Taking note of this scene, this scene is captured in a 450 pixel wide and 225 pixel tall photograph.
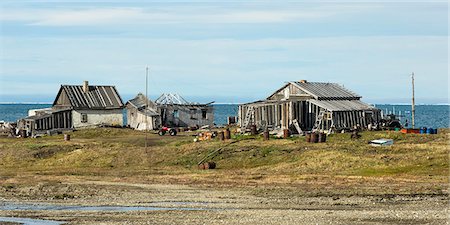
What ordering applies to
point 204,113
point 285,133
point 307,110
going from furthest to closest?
point 204,113, point 307,110, point 285,133

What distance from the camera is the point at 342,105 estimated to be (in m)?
74.5

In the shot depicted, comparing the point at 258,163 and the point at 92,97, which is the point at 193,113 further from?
the point at 258,163

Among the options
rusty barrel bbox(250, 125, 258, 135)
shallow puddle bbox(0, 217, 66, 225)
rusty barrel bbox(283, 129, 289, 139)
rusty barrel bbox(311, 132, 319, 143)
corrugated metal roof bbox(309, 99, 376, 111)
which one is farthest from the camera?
corrugated metal roof bbox(309, 99, 376, 111)

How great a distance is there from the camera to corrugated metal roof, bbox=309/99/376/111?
72.0m

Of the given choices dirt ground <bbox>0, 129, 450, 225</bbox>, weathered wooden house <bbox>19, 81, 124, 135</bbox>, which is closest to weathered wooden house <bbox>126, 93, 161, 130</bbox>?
weathered wooden house <bbox>19, 81, 124, 135</bbox>

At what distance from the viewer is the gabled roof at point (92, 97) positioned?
8606 cm

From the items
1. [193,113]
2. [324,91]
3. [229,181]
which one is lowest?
[229,181]

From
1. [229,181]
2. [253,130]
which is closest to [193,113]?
[253,130]

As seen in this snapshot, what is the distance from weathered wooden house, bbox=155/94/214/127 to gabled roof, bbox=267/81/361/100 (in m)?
13.2

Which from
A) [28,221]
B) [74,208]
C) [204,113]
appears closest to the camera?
[28,221]

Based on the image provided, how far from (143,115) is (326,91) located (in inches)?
778

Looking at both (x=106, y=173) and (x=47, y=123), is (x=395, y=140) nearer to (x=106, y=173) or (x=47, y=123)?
(x=106, y=173)

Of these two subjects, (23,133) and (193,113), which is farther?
(193,113)

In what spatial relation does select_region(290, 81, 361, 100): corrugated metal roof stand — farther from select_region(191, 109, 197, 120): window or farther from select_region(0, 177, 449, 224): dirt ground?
select_region(0, 177, 449, 224): dirt ground
